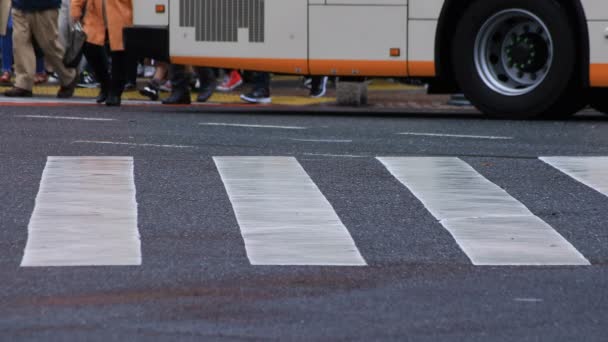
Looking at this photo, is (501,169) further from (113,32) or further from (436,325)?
(113,32)

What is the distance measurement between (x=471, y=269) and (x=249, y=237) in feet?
3.53

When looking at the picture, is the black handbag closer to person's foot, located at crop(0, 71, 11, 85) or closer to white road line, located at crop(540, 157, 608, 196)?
person's foot, located at crop(0, 71, 11, 85)

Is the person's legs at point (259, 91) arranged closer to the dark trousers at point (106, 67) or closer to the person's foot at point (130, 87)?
the dark trousers at point (106, 67)

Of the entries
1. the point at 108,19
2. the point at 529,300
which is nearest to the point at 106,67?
the point at 108,19

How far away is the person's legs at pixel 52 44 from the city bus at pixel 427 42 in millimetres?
2424

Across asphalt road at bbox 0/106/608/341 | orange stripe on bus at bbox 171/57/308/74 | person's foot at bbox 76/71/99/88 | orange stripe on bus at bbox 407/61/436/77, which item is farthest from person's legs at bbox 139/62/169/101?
asphalt road at bbox 0/106/608/341

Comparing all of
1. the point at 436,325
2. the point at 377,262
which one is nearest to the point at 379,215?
the point at 377,262

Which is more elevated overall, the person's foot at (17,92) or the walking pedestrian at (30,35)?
the walking pedestrian at (30,35)

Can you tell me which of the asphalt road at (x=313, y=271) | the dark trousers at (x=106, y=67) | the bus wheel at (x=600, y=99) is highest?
the dark trousers at (x=106, y=67)

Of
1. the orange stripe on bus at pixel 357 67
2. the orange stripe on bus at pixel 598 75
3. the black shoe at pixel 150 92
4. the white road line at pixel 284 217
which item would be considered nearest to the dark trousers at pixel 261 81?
the black shoe at pixel 150 92

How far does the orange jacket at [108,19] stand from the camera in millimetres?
15430

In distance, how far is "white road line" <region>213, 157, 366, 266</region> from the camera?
6121mm

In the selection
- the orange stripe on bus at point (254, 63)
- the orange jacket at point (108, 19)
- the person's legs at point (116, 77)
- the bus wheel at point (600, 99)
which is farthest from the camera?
the person's legs at point (116, 77)

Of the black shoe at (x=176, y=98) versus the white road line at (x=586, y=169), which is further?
the black shoe at (x=176, y=98)
